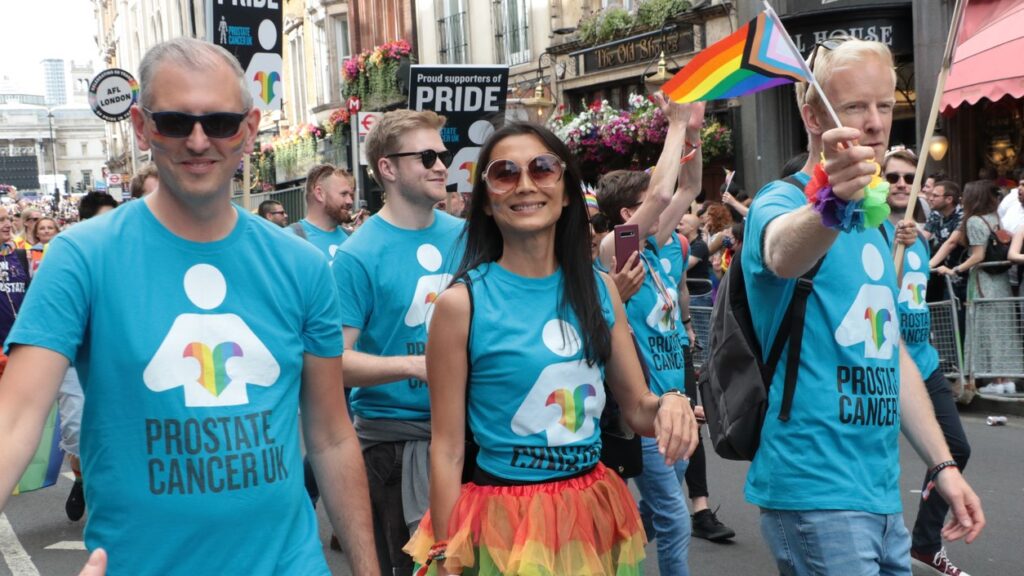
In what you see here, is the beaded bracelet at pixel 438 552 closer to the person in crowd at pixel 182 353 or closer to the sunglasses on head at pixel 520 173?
the person in crowd at pixel 182 353

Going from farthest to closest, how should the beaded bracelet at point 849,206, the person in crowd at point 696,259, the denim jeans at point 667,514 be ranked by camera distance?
the person in crowd at point 696,259 → the denim jeans at point 667,514 → the beaded bracelet at point 849,206

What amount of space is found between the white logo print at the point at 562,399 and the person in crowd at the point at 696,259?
672 centimetres

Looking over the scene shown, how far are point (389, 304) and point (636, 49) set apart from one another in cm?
1593

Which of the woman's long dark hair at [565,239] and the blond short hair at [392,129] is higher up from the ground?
the blond short hair at [392,129]

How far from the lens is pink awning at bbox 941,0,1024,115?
42.1 feet

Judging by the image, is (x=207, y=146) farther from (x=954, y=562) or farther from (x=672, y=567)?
(x=954, y=562)

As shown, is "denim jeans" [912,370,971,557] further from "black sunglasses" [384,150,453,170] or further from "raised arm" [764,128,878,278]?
"raised arm" [764,128,878,278]

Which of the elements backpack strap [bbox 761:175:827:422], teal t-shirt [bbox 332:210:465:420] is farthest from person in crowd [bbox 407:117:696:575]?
teal t-shirt [bbox 332:210:465:420]

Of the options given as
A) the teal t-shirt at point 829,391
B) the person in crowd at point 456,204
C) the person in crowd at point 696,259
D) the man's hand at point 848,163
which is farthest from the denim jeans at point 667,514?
the person in crowd at point 456,204

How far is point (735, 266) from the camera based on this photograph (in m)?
3.37

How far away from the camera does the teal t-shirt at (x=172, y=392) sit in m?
2.42

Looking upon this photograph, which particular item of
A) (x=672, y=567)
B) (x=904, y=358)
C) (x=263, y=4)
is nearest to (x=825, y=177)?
(x=904, y=358)

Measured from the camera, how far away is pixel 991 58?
13.4 meters

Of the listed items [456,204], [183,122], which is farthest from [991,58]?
[183,122]
